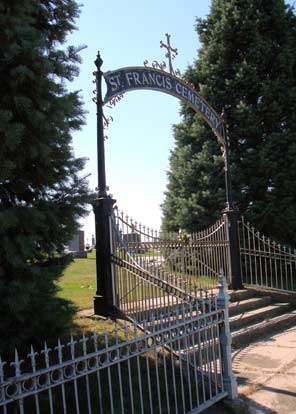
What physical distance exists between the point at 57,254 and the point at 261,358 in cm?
347

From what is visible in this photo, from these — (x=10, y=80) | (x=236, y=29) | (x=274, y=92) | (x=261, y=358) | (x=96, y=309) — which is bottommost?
(x=261, y=358)

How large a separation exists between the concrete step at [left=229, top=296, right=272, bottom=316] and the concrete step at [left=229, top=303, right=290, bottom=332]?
10 centimetres

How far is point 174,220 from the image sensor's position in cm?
1344

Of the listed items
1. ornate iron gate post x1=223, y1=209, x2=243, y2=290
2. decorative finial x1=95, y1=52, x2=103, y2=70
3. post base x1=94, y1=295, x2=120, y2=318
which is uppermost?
decorative finial x1=95, y1=52, x2=103, y2=70

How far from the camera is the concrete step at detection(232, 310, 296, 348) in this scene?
6.80 metres

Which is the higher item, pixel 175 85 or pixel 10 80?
pixel 175 85

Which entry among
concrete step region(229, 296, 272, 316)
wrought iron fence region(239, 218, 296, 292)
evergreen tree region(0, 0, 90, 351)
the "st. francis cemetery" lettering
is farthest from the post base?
wrought iron fence region(239, 218, 296, 292)

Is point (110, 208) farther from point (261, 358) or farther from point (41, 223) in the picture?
point (261, 358)

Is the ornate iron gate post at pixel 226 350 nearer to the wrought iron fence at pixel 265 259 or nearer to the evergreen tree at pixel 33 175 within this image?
the evergreen tree at pixel 33 175

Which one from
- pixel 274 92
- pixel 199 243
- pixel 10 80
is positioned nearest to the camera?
pixel 10 80

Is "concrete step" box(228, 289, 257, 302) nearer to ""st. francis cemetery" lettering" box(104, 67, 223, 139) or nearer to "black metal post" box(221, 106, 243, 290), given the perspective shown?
"black metal post" box(221, 106, 243, 290)

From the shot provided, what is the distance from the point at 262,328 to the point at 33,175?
521 centimetres

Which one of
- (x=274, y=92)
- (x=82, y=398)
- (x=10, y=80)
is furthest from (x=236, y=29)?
(x=82, y=398)

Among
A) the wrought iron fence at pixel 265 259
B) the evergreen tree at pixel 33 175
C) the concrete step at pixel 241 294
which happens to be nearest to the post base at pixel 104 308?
the evergreen tree at pixel 33 175
